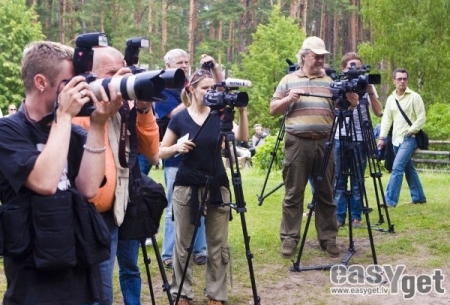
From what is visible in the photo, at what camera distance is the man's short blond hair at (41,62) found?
2402mm

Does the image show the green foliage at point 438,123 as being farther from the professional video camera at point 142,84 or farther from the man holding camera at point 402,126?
the professional video camera at point 142,84

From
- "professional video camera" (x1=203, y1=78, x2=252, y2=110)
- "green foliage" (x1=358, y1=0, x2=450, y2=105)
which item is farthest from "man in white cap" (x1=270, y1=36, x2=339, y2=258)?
"green foliage" (x1=358, y1=0, x2=450, y2=105)

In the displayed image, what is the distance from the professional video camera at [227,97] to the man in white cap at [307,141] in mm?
1264

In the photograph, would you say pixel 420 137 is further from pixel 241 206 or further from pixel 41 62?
pixel 41 62

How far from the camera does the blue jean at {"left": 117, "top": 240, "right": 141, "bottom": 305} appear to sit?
11.8 feet

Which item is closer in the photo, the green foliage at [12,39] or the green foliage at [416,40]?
the green foliage at [416,40]

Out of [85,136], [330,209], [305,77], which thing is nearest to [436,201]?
[330,209]

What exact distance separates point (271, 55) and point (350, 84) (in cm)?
2522

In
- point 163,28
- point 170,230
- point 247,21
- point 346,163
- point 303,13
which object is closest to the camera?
point 170,230

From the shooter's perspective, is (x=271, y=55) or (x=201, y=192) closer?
(x=201, y=192)

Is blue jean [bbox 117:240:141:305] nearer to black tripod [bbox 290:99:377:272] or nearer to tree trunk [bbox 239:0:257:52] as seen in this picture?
black tripod [bbox 290:99:377:272]

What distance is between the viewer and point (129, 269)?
3674mm

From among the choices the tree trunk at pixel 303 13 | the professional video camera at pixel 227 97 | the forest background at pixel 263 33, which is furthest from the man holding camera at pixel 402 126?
the tree trunk at pixel 303 13

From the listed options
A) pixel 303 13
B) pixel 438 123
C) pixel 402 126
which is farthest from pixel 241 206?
pixel 303 13
